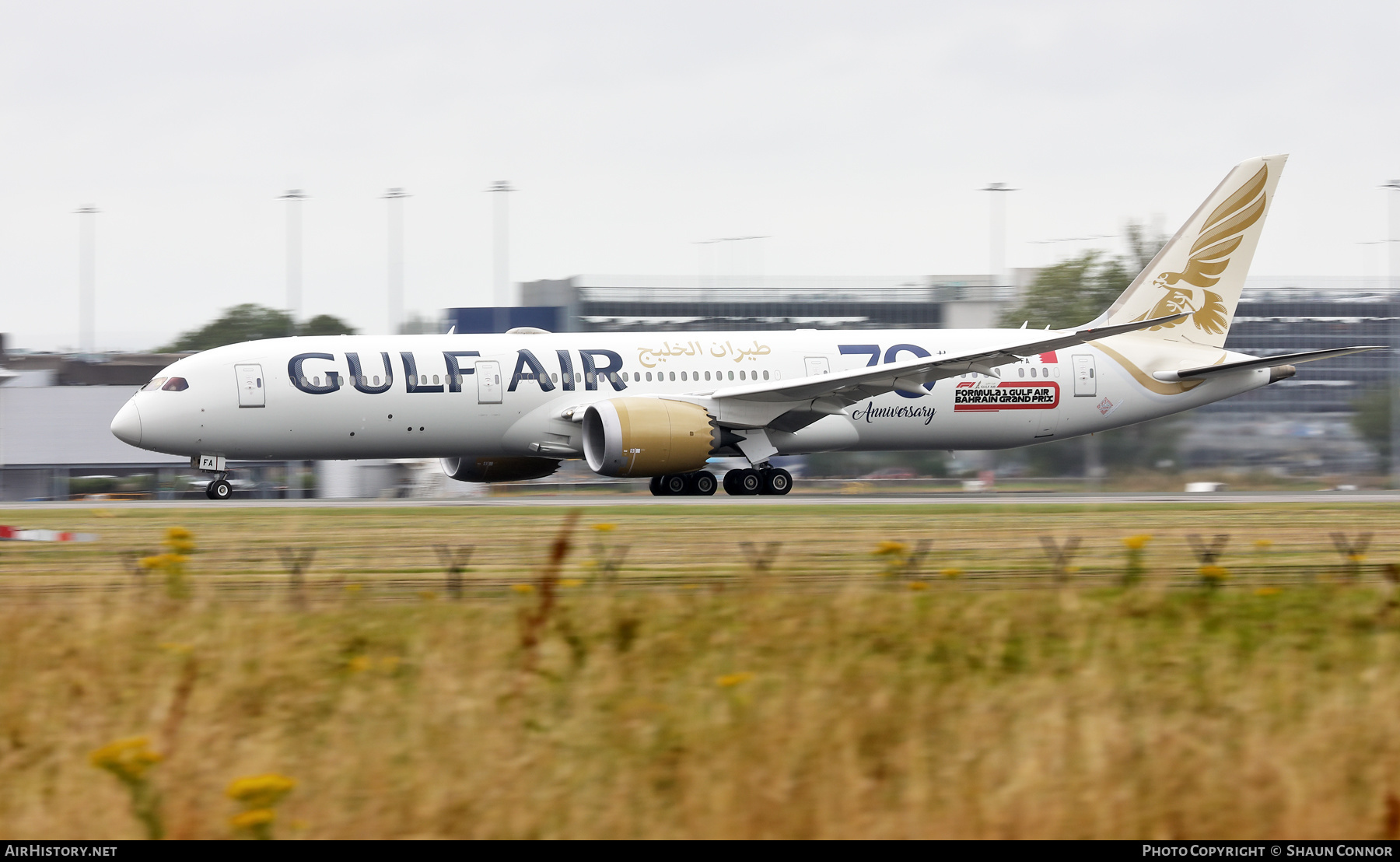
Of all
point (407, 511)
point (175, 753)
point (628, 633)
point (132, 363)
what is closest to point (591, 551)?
point (628, 633)

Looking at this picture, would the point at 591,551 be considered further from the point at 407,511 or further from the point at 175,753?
the point at 407,511

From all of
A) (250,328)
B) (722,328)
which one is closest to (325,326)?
(250,328)

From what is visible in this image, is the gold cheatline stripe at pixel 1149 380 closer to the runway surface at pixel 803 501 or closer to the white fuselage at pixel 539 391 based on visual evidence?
the white fuselage at pixel 539 391

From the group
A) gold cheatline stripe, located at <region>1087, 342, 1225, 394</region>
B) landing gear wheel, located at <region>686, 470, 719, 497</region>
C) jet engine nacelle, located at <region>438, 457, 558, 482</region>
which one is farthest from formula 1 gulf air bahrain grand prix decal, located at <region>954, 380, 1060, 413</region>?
jet engine nacelle, located at <region>438, 457, 558, 482</region>

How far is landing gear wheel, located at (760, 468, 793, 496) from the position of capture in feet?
90.3

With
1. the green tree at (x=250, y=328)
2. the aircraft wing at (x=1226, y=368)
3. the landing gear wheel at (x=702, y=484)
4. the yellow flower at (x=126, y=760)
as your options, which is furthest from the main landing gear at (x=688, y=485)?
the green tree at (x=250, y=328)

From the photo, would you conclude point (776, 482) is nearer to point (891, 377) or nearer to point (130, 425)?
point (891, 377)

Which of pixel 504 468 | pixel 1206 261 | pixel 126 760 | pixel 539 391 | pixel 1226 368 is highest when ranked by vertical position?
pixel 1206 261

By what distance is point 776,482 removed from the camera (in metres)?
27.6

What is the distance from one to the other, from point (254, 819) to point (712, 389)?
23177 millimetres

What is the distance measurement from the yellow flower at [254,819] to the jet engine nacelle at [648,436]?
19.9 metres

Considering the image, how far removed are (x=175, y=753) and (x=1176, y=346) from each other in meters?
27.2
